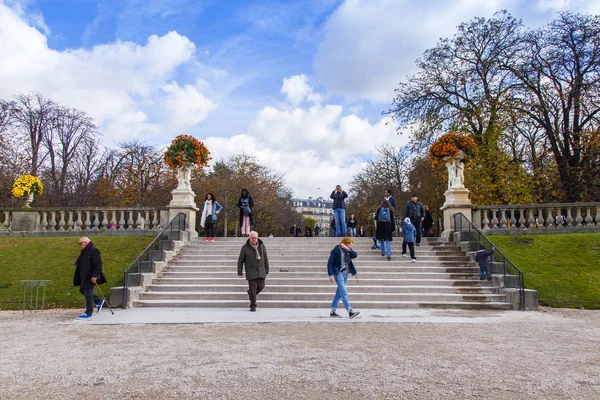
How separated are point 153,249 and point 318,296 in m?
4.89

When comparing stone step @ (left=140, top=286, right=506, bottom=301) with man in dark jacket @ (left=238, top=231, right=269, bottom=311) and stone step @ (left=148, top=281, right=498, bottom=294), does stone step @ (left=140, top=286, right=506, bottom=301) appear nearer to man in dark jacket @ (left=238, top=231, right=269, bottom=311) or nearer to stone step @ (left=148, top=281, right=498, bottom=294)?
stone step @ (left=148, top=281, right=498, bottom=294)

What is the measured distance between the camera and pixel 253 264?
9.70 metres

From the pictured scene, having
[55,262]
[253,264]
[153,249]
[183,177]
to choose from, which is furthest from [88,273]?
[183,177]

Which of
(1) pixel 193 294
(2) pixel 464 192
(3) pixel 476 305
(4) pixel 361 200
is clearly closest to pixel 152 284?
(1) pixel 193 294

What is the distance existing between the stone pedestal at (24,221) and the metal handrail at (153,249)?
5.09m

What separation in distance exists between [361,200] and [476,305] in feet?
115

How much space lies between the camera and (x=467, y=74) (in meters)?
24.1

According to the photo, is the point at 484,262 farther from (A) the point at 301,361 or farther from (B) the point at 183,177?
(B) the point at 183,177

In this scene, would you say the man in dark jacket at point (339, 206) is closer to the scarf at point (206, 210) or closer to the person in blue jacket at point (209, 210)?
the person in blue jacket at point (209, 210)

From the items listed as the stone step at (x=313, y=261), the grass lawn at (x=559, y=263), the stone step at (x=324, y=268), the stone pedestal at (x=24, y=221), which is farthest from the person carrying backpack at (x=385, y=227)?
the stone pedestal at (x=24, y=221)

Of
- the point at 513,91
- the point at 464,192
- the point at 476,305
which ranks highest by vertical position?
the point at 513,91

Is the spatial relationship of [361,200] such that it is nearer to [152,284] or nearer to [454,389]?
[152,284]

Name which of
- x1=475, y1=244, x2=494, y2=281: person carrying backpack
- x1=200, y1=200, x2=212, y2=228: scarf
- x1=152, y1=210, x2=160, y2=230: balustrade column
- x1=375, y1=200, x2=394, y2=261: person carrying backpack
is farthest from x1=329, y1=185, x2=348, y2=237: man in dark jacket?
x1=152, y1=210, x2=160, y2=230: balustrade column

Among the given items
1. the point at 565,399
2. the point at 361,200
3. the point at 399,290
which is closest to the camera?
the point at 565,399
